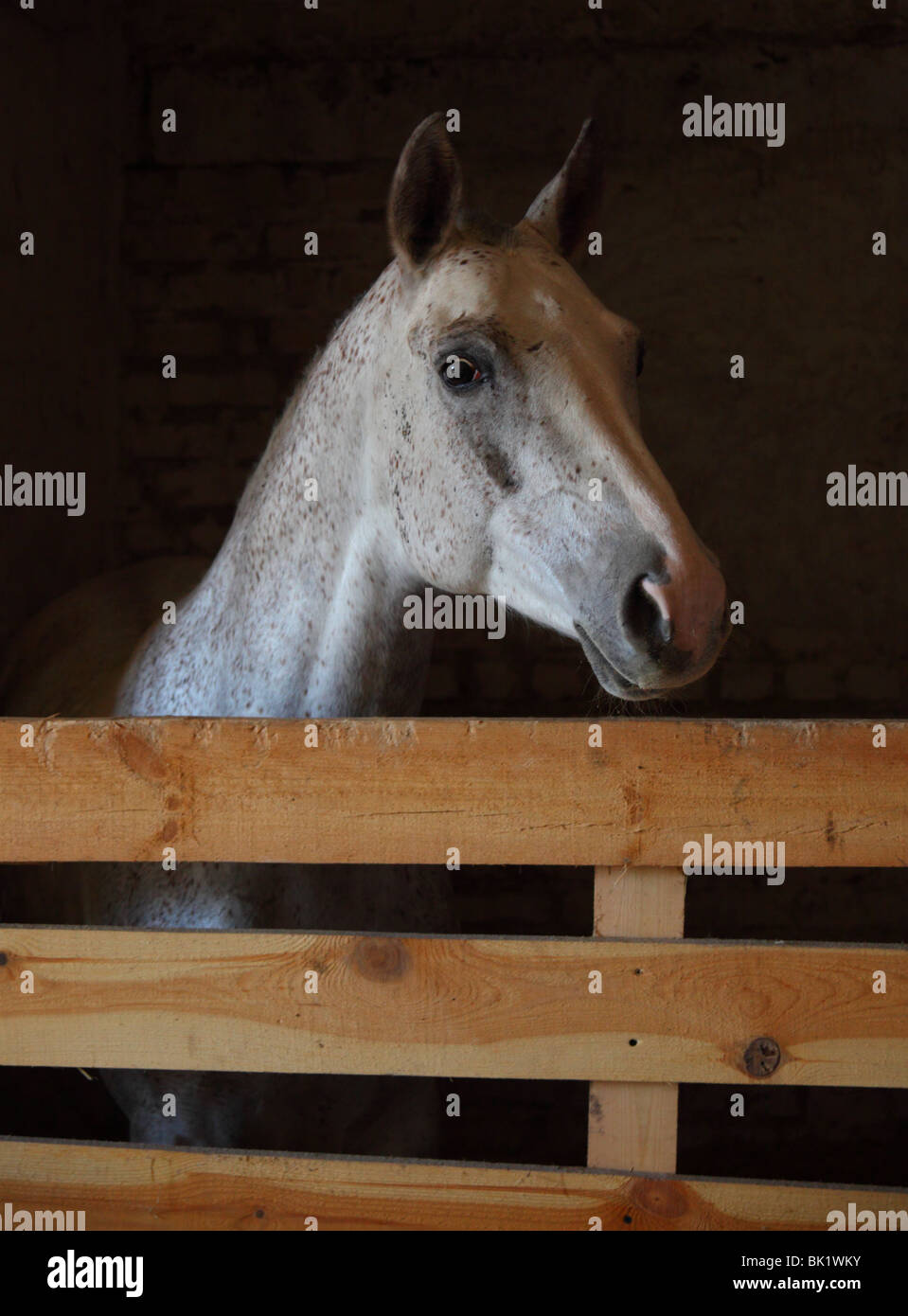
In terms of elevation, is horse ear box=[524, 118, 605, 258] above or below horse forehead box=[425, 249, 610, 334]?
above

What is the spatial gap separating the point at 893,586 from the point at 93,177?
276cm

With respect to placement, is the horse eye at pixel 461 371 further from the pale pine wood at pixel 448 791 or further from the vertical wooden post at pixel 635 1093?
the vertical wooden post at pixel 635 1093

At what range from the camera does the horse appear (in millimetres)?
1372

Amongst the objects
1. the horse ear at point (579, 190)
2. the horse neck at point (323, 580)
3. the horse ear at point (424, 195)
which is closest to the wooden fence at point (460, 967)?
the horse neck at point (323, 580)

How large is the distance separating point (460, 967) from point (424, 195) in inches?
43.2

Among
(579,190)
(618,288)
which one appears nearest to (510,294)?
(579,190)

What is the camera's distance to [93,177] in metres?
3.32

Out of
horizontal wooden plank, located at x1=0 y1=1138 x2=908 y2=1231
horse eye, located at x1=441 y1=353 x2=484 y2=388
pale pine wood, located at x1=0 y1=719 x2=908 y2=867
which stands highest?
horse eye, located at x1=441 y1=353 x2=484 y2=388

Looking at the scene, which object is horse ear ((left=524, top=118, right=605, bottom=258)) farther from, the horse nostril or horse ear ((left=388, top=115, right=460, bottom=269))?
the horse nostril

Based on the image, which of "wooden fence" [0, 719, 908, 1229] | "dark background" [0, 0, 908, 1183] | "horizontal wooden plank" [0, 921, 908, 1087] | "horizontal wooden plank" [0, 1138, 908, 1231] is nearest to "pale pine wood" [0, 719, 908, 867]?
"wooden fence" [0, 719, 908, 1229]

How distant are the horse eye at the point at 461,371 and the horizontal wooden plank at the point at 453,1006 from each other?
747mm

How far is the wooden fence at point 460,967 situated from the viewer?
1.21 metres
